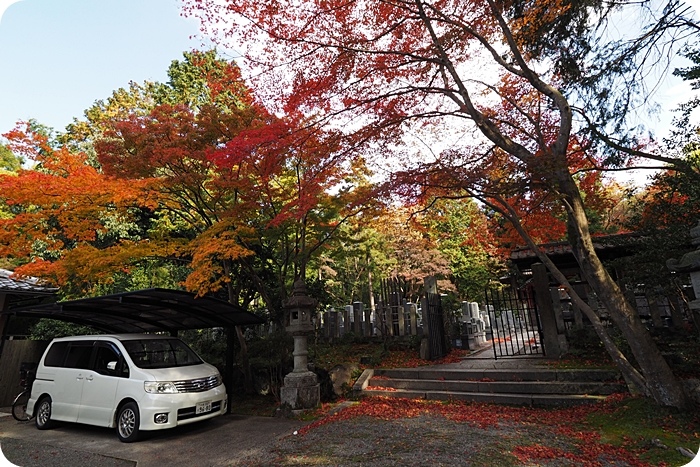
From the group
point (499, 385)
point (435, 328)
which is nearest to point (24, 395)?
point (435, 328)

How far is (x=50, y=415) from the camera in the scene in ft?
22.6

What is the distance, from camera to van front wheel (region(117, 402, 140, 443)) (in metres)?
5.79

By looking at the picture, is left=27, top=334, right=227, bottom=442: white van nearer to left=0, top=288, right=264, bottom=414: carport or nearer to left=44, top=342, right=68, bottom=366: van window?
left=44, top=342, right=68, bottom=366: van window

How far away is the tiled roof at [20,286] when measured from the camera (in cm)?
1007

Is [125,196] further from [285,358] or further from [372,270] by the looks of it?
[372,270]

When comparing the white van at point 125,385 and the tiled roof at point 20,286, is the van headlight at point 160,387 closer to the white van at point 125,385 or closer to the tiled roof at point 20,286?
the white van at point 125,385

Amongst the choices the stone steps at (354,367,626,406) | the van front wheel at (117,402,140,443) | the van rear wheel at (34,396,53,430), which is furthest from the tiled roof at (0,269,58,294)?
the stone steps at (354,367,626,406)

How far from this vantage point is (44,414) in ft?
22.9

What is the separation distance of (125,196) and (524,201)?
972cm

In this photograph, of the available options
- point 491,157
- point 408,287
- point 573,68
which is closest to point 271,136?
point 491,157

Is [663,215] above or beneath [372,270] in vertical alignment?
beneath

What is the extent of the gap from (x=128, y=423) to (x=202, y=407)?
119cm

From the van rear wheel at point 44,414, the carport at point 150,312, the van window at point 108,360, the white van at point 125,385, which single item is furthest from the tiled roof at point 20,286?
the van window at point 108,360

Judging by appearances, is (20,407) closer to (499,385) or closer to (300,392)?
(300,392)
